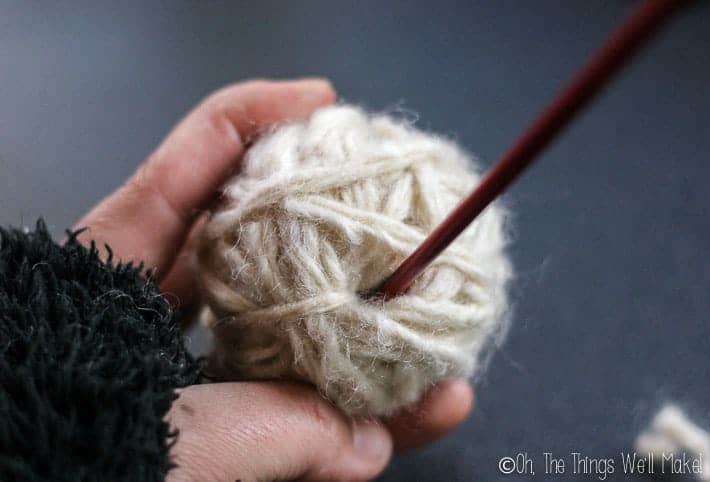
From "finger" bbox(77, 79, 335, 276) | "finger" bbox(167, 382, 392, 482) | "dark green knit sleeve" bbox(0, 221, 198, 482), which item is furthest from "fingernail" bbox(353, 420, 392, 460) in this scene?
"finger" bbox(77, 79, 335, 276)

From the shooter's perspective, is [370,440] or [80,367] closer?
[80,367]

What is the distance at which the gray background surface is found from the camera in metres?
0.64

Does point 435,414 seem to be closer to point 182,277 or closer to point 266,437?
point 266,437

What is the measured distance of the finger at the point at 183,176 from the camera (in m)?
0.63

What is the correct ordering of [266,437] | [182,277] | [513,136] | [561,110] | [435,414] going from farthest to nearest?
[513,136]
[182,277]
[435,414]
[266,437]
[561,110]

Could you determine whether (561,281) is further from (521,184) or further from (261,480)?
(261,480)

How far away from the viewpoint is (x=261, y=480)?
45cm

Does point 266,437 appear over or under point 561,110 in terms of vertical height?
under

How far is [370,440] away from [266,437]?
0.12 metres

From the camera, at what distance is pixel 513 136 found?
0.94m

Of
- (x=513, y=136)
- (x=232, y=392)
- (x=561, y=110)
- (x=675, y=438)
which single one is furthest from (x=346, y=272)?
(x=513, y=136)

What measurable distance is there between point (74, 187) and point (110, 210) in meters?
0.39

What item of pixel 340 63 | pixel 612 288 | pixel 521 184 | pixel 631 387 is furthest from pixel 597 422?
pixel 340 63

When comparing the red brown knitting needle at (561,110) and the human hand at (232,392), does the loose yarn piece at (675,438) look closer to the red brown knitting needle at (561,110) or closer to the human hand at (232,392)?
the human hand at (232,392)
